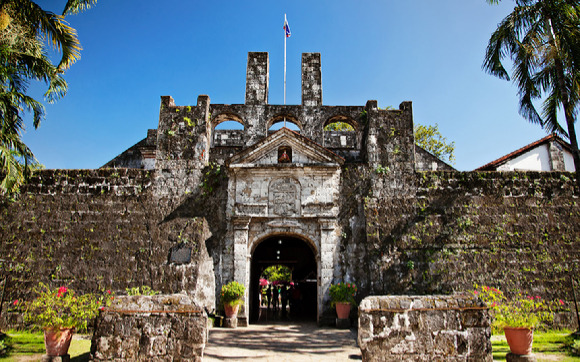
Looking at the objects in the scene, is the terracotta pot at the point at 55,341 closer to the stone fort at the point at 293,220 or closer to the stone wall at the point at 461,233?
the stone fort at the point at 293,220

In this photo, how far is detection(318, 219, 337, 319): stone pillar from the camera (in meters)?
10.6

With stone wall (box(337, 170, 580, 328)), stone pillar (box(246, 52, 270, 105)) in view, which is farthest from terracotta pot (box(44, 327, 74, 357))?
stone pillar (box(246, 52, 270, 105))

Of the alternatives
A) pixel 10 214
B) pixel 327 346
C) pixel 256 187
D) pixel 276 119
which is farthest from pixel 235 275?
pixel 10 214

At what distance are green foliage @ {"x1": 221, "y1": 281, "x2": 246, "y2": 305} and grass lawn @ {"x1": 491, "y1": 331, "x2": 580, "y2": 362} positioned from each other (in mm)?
6026

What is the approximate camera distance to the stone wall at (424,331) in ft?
14.4

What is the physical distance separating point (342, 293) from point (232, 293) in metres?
2.95

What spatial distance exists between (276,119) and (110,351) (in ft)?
31.5

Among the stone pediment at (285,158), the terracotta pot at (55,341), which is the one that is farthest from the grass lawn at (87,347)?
the stone pediment at (285,158)

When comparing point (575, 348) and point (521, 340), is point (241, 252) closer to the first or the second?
point (521, 340)

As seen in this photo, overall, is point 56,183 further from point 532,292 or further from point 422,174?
point 532,292

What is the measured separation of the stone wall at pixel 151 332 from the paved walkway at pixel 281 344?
2.66 meters

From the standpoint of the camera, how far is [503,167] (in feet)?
50.1

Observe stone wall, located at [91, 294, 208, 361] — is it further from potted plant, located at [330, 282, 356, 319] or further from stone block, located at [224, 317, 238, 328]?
potted plant, located at [330, 282, 356, 319]

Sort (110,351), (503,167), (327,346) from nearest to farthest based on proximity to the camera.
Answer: (110,351)
(327,346)
(503,167)
